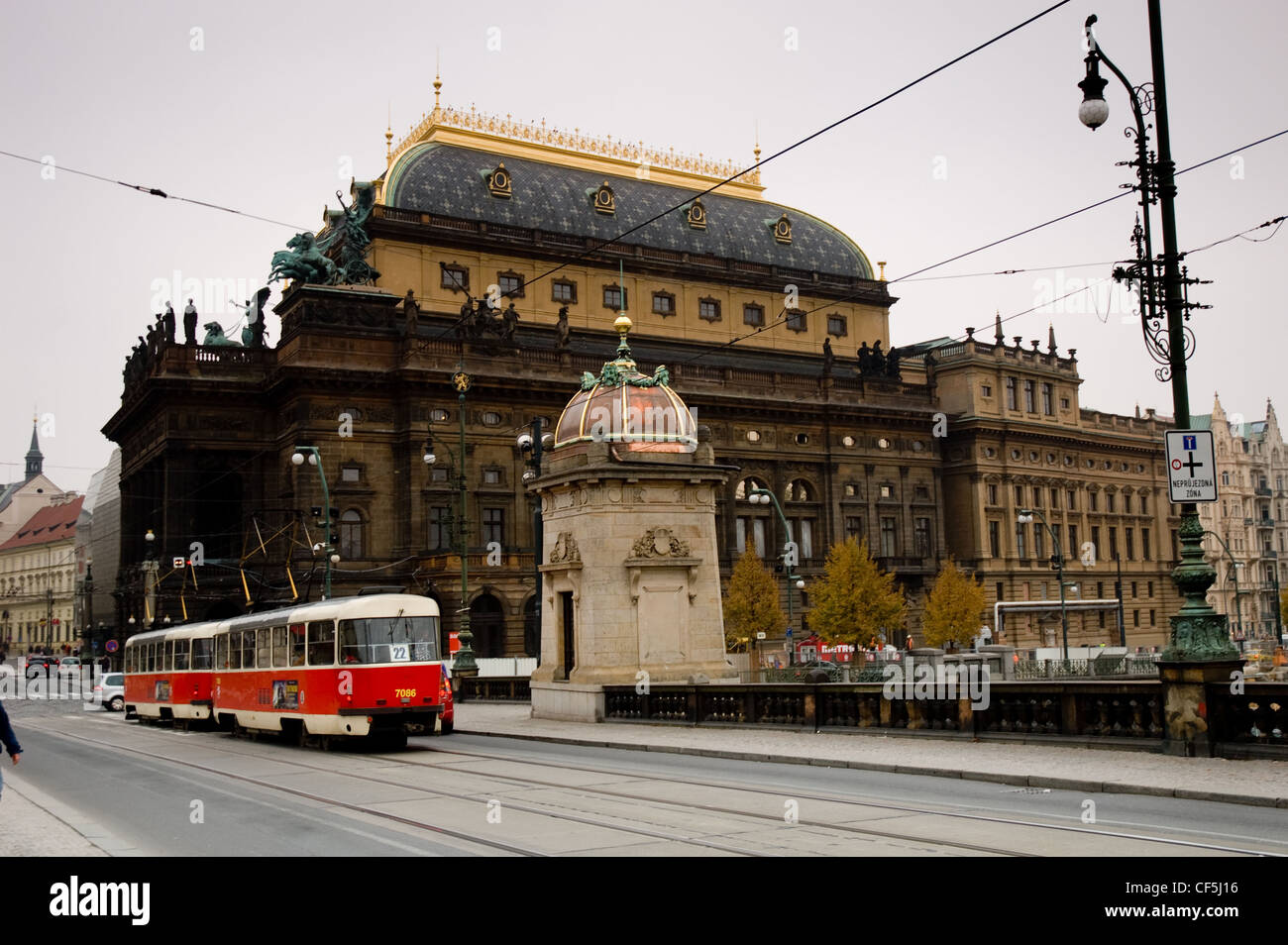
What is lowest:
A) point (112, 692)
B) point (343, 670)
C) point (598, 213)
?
point (112, 692)

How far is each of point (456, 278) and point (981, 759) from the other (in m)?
58.7

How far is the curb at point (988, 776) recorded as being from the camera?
1363 cm

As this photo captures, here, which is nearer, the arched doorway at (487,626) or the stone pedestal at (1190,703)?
the stone pedestal at (1190,703)

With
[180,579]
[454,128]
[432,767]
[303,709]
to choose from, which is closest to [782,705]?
[432,767]

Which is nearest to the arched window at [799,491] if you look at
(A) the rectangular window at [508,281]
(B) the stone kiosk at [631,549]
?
(A) the rectangular window at [508,281]

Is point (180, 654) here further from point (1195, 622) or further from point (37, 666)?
point (37, 666)

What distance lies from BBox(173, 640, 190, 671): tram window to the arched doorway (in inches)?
1002

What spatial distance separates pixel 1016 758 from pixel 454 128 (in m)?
68.7

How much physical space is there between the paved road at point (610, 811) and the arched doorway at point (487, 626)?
40373 millimetres

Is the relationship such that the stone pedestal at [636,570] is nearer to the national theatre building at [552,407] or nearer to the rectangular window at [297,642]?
the rectangular window at [297,642]

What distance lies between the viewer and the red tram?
25.1 m

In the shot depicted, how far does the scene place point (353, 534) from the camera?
211 ft

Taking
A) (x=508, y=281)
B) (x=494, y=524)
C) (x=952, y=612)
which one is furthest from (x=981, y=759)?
(x=508, y=281)
